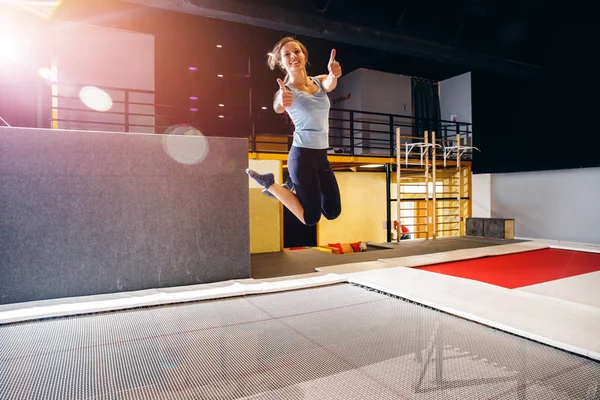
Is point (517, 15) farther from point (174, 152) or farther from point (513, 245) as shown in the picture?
point (174, 152)

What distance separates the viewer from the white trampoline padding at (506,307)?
187 centimetres

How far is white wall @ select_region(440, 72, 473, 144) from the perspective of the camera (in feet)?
27.4

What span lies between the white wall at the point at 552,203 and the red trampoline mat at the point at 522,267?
143cm

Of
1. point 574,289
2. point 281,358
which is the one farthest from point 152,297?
point 574,289

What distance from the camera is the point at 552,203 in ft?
20.7

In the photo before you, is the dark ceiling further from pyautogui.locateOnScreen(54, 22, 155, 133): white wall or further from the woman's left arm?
the woman's left arm

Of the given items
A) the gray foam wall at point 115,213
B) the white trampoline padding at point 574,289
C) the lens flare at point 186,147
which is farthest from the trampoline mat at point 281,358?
the lens flare at point 186,147

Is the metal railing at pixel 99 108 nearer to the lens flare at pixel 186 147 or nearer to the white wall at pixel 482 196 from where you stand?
the lens flare at pixel 186 147

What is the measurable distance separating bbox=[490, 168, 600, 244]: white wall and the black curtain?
7.36 ft

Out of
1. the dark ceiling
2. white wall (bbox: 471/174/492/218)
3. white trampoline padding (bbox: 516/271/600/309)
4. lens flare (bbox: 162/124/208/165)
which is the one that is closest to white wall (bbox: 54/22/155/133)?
the dark ceiling

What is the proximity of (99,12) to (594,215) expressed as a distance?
294 inches

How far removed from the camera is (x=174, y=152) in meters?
3.12

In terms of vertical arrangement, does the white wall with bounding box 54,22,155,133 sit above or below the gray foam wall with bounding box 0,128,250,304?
above

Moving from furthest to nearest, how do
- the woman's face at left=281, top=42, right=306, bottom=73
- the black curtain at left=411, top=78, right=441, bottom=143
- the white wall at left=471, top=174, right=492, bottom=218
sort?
the black curtain at left=411, top=78, right=441, bottom=143 < the white wall at left=471, top=174, right=492, bottom=218 < the woman's face at left=281, top=42, right=306, bottom=73
